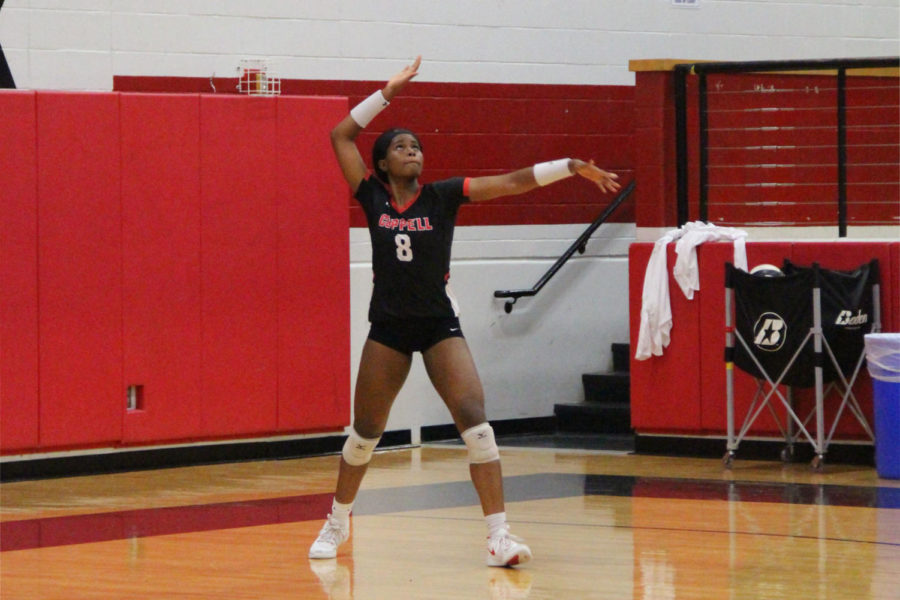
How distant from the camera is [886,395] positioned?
8938mm

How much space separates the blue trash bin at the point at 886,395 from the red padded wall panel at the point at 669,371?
1365 mm

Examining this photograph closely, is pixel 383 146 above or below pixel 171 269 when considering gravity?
above

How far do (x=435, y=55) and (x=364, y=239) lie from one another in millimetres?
1525

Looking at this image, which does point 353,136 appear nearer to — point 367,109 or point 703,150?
point 367,109

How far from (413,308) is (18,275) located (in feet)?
12.0

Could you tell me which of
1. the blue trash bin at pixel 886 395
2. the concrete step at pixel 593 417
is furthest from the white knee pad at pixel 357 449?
the concrete step at pixel 593 417

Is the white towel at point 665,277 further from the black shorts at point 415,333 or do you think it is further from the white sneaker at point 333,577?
the white sneaker at point 333,577

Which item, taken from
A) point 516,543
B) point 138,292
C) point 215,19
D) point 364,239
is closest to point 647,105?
point 364,239

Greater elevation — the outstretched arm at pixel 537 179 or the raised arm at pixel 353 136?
the raised arm at pixel 353 136

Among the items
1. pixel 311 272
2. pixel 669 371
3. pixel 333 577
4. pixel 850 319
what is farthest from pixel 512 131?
pixel 333 577

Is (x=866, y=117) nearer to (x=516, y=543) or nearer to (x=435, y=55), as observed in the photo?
(x=435, y=55)

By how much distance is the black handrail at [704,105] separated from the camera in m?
9.66

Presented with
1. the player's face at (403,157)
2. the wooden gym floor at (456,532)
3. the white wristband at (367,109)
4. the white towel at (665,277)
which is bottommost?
the wooden gym floor at (456,532)

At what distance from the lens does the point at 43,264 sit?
9.23 m
